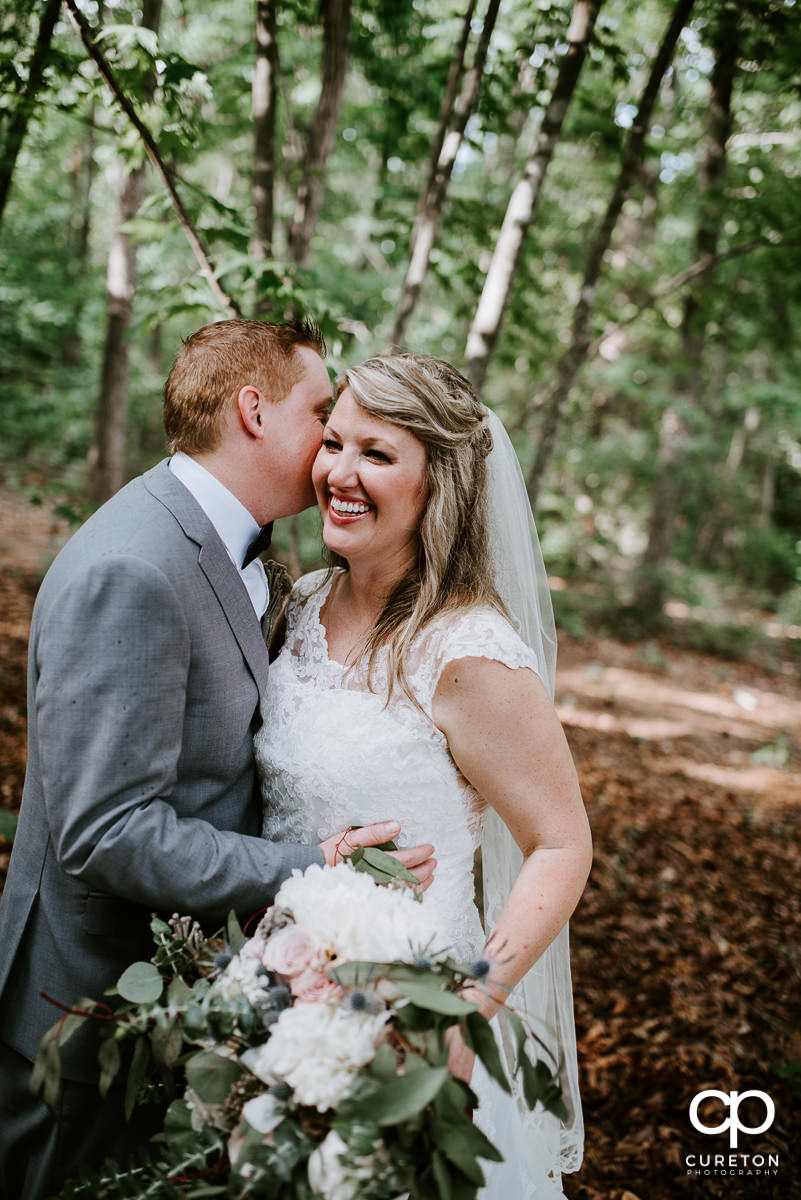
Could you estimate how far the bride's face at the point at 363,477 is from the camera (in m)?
2.11

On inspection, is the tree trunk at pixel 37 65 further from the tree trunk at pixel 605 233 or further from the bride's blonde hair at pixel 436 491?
the tree trunk at pixel 605 233

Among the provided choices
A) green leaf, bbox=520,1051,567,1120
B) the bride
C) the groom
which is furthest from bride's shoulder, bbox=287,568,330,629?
green leaf, bbox=520,1051,567,1120

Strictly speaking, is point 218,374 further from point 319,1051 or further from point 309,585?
point 319,1051

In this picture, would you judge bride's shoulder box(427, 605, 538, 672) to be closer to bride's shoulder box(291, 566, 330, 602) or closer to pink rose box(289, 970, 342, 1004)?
bride's shoulder box(291, 566, 330, 602)

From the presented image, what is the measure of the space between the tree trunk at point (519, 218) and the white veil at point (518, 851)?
2.20 meters

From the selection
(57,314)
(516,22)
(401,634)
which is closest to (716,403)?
(516,22)

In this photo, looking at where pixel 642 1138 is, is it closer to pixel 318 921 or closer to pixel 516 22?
pixel 318 921

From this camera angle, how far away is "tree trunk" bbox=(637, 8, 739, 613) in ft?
30.8

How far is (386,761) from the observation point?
2.05m

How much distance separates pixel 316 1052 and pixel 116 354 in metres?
8.50

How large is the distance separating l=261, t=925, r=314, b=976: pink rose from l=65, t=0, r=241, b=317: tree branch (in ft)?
8.53

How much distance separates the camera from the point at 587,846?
1.96m

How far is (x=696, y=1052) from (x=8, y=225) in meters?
16.3

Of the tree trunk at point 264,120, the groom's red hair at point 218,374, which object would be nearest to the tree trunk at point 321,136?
the tree trunk at point 264,120
